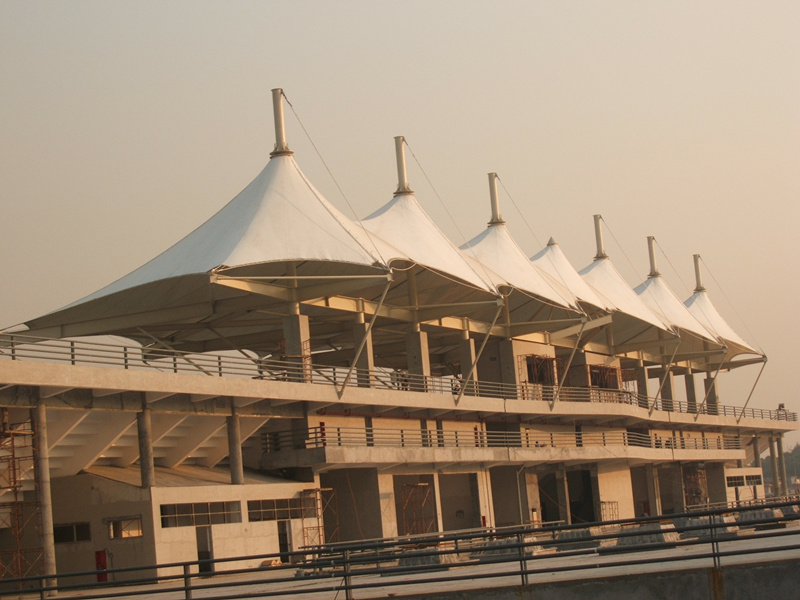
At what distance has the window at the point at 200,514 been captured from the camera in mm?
34031

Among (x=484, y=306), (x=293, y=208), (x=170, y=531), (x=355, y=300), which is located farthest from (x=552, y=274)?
(x=170, y=531)

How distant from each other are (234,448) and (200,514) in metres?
2.98

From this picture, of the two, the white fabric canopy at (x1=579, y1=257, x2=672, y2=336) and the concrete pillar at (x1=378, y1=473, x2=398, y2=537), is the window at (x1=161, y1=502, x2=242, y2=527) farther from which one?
the white fabric canopy at (x1=579, y1=257, x2=672, y2=336)

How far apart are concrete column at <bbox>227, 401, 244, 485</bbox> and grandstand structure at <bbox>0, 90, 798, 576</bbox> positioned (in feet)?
0.24

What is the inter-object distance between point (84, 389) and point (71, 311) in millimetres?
13825

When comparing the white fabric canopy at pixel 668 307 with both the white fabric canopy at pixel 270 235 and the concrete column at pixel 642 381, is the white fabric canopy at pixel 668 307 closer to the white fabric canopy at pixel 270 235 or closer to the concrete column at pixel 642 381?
the concrete column at pixel 642 381

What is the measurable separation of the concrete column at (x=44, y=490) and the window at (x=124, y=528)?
298 cm

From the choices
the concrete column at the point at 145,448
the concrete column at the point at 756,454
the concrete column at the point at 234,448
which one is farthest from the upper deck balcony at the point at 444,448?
the concrete column at the point at 756,454

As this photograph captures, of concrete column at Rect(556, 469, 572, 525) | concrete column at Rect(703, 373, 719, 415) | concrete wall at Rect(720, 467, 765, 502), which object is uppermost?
concrete column at Rect(703, 373, 719, 415)

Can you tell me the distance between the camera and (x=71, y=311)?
45219 mm

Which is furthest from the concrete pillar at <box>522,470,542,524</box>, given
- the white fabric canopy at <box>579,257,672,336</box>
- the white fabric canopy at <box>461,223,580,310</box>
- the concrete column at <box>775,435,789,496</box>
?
the concrete column at <box>775,435,789,496</box>

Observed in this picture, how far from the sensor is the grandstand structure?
3338 centimetres

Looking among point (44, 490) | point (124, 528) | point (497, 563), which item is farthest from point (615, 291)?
point (497, 563)

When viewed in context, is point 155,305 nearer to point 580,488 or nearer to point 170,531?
point 170,531
